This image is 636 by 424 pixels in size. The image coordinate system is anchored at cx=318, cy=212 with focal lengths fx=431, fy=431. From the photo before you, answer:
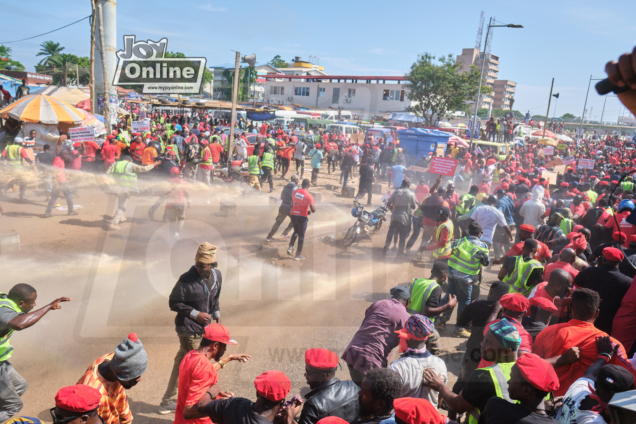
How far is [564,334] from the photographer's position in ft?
12.3

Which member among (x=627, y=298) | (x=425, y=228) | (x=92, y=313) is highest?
(x=627, y=298)

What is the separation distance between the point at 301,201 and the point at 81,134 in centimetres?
793

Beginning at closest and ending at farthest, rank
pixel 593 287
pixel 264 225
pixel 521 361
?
pixel 521 361 → pixel 593 287 → pixel 264 225

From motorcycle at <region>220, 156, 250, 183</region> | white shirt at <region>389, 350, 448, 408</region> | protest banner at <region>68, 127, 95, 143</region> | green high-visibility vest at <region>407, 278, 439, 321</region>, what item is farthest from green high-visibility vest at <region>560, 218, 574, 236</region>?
protest banner at <region>68, 127, 95, 143</region>

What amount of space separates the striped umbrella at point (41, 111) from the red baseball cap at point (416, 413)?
14494 millimetres

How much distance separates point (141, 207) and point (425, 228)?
26.4ft

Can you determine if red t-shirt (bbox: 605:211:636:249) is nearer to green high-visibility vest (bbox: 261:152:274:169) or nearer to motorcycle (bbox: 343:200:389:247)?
motorcycle (bbox: 343:200:389:247)

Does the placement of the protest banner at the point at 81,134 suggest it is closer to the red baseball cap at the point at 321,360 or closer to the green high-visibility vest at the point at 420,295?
the green high-visibility vest at the point at 420,295

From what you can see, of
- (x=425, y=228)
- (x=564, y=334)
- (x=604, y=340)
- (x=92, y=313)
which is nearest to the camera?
(x=604, y=340)

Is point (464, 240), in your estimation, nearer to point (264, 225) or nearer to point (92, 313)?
point (92, 313)

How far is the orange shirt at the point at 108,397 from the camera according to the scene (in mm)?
3033

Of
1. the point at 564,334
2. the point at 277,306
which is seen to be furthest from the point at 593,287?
the point at 277,306

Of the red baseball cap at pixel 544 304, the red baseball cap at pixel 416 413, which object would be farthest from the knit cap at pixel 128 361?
the red baseball cap at pixel 544 304

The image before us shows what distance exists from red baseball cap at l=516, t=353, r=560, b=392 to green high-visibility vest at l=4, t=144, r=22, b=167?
1284 cm
